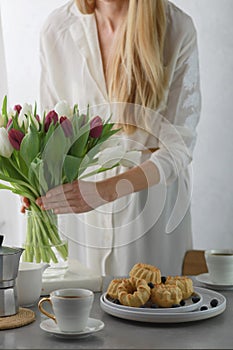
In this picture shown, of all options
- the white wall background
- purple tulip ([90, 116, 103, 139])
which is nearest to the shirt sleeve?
the white wall background

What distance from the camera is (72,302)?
118 cm

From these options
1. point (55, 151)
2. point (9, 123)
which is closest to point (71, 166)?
point (55, 151)

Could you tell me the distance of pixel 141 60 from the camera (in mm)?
2295

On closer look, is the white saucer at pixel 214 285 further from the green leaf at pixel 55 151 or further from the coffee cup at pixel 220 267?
the green leaf at pixel 55 151

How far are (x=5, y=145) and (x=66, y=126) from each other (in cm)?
14

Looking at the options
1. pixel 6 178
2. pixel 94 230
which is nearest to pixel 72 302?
pixel 6 178

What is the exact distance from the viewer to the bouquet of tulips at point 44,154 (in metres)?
1.48

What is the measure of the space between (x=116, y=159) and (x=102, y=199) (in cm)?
45

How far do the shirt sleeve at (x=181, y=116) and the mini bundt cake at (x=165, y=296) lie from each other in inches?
34.2

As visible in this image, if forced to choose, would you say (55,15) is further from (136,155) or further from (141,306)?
(141,306)

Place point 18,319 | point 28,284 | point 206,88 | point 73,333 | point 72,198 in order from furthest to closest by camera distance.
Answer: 1. point 206,88
2. point 72,198
3. point 28,284
4. point 18,319
5. point 73,333

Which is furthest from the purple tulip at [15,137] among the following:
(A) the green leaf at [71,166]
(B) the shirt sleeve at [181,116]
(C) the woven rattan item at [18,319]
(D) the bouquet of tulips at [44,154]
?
(B) the shirt sleeve at [181,116]

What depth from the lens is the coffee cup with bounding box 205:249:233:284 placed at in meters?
1.56

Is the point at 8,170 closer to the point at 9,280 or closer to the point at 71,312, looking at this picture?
the point at 9,280
